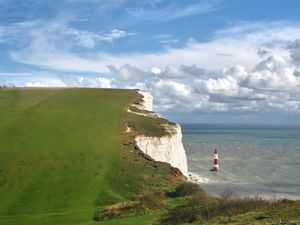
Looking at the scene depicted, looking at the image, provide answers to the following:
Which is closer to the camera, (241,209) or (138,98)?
(241,209)

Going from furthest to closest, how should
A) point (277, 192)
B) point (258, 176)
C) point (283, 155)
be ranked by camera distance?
point (283, 155)
point (258, 176)
point (277, 192)

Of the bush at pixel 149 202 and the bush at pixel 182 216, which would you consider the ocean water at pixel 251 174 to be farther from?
the bush at pixel 182 216

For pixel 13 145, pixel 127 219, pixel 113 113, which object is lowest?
pixel 127 219

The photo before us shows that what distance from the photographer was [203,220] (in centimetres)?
2931

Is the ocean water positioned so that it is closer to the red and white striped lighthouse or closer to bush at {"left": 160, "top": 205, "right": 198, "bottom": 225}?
the red and white striped lighthouse

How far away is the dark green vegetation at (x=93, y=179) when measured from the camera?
31.4m

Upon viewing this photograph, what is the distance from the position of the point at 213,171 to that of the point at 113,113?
58.3 feet

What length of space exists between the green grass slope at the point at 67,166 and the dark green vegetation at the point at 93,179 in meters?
0.09

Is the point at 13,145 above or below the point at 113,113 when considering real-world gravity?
below

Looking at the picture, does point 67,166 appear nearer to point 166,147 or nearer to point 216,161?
point 166,147

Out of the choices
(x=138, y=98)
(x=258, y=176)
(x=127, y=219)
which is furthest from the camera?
(x=138, y=98)

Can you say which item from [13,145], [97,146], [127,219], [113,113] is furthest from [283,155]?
[127,219]

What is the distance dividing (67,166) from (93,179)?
4116 millimetres

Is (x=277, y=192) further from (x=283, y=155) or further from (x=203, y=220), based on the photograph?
(x=283, y=155)
